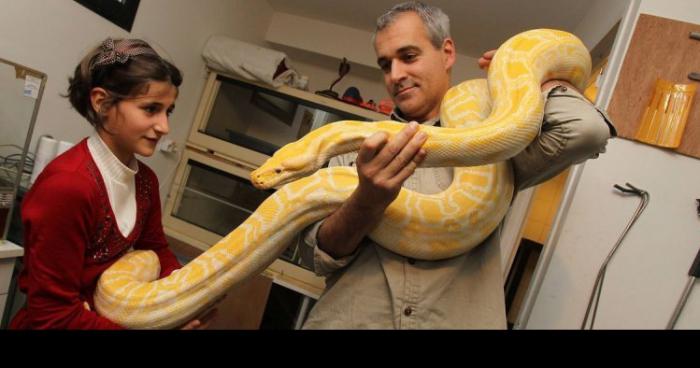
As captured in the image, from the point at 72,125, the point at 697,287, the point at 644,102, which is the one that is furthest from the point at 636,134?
the point at 72,125

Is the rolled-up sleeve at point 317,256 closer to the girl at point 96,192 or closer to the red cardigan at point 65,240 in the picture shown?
the girl at point 96,192

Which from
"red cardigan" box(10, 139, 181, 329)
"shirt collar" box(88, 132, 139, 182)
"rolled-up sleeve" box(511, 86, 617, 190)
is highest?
"rolled-up sleeve" box(511, 86, 617, 190)

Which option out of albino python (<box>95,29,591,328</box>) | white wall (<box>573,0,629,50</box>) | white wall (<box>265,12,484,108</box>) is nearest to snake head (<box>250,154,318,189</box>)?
albino python (<box>95,29,591,328</box>)

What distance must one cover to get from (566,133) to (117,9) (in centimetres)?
217

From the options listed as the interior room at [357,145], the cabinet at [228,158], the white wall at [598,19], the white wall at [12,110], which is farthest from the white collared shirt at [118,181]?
the white wall at [598,19]

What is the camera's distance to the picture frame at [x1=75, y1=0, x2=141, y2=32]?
6.30ft

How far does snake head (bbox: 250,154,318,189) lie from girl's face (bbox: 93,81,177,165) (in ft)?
0.59

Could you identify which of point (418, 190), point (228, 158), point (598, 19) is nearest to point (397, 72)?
point (418, 190)

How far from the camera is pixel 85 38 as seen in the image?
194cm

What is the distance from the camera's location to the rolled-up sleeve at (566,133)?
0.71m

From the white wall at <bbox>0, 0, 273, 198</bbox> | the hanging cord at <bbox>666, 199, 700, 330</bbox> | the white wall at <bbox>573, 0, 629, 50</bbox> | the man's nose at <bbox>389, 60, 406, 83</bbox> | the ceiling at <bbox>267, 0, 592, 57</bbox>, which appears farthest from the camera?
the ceiling at <bbox>267, 0, 592, 57</bbox>

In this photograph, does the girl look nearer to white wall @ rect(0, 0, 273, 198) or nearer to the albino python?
the albino python

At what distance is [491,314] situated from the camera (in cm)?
86

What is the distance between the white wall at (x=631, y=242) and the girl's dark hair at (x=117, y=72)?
168 cm
